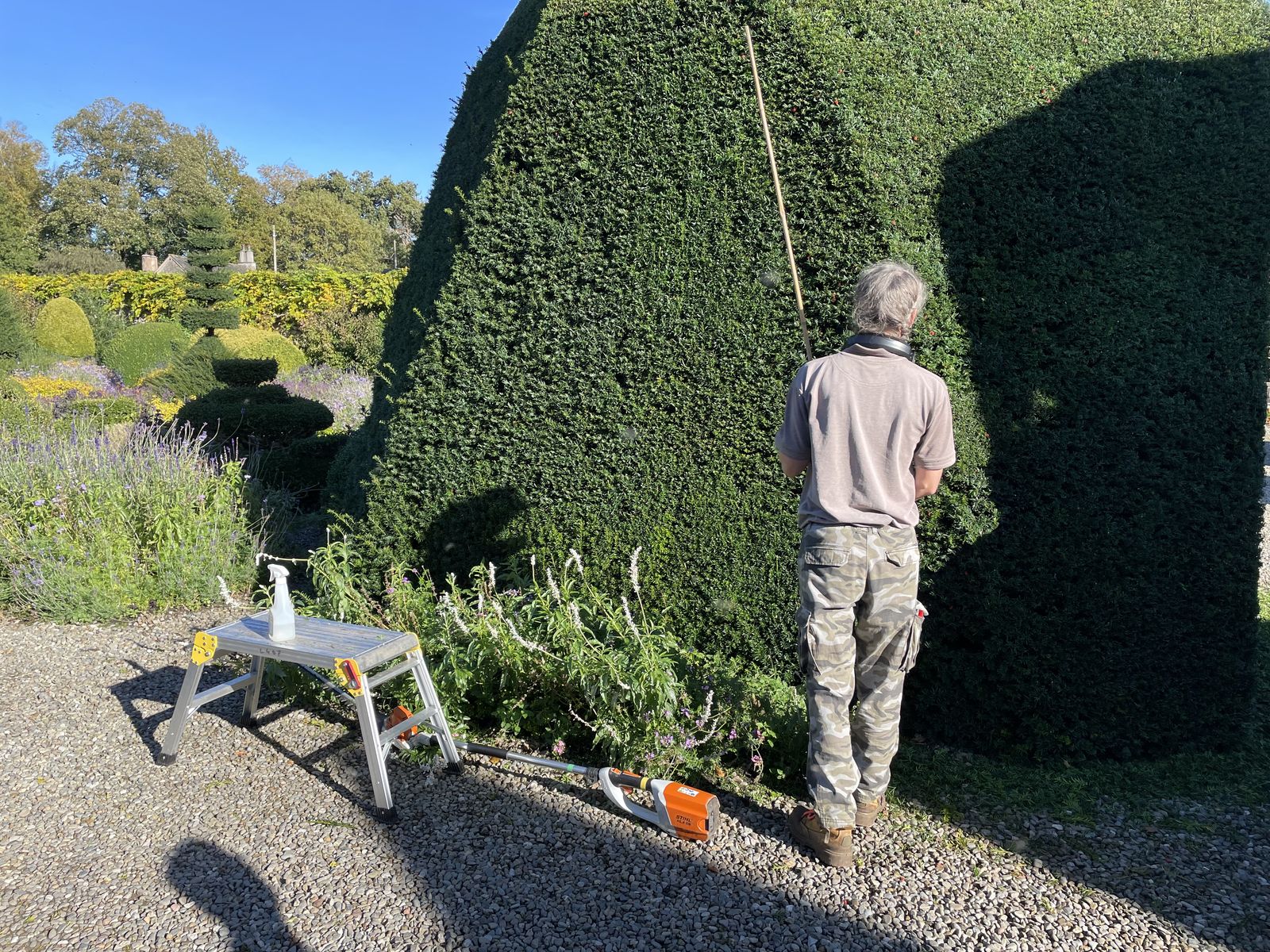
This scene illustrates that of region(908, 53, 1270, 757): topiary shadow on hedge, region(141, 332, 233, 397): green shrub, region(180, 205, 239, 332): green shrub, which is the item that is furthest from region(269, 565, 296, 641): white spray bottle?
region(180, 205, 239, 332): green shrub

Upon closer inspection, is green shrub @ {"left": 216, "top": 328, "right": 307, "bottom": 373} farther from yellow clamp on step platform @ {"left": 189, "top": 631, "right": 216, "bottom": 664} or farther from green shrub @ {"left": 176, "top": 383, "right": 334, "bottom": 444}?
yellow clamp on step platform @ {"left": 189, "top": 631, "right": 216, "bottom": 664}

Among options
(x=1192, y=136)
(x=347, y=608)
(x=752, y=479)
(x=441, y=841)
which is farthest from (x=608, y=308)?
(x=1192, y=136)

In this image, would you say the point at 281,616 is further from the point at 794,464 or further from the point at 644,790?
the point at 794,464

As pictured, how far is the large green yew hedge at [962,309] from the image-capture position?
3.63 meters

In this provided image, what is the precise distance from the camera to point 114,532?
546cm

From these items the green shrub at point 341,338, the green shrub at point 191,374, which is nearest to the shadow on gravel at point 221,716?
the green shrub at point 191,374

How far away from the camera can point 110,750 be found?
3.62 metres

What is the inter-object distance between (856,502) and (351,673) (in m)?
1.79

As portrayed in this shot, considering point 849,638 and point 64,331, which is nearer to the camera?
point 849,638

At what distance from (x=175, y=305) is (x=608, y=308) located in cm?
2242

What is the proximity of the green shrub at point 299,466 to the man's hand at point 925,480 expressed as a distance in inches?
229

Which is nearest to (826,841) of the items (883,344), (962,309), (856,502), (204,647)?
(856,502)

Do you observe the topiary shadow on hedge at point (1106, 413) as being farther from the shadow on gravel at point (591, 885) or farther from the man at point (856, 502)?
the shadow on gravel at point (591, 885)

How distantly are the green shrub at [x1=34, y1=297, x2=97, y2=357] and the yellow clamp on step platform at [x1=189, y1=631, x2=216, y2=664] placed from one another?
16743mm
